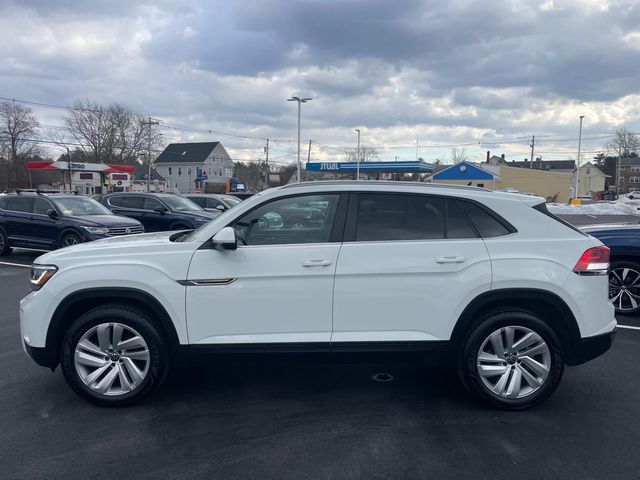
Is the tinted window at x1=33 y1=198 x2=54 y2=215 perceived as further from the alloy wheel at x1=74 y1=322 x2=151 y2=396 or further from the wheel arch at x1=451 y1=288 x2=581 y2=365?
the wheel arch at x1=451 y1=288 x2=581 y2=365

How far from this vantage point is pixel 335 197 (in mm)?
4160

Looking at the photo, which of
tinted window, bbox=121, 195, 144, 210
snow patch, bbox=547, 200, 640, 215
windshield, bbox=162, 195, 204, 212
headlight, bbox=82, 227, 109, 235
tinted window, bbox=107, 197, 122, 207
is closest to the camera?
headlight, bbox=82, 227, 109, 235

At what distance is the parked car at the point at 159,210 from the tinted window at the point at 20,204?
140 inches

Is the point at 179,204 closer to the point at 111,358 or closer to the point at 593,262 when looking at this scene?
the point at 111,358

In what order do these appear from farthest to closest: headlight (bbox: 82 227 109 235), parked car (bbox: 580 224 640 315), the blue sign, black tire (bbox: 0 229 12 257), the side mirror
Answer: the blue sign
black tire (bbox: 0 229 12 257)
headlight (bbox: 82 227 109 235)
parked car (bbox: 580 224 640 315)
the side mirror

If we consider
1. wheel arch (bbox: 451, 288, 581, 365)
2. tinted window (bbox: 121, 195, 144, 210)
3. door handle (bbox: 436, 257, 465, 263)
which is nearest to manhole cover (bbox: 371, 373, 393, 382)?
wheel arch (bbox: 451, 288, 581, 365)

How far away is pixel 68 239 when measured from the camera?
12250mm

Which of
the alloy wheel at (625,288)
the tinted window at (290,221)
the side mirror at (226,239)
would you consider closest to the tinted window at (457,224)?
the tinted window at (290,221)

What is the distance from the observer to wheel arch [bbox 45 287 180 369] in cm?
391

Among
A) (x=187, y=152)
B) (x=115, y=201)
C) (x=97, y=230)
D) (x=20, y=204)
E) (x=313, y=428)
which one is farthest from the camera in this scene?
(x=187, y=152)

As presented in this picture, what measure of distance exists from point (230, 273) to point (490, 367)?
212cm

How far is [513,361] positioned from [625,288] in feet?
13.1

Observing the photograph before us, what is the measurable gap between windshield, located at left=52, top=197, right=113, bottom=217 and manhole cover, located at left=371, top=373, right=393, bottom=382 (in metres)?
10.3

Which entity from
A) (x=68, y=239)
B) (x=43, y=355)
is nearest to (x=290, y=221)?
(x=43, y=355)
